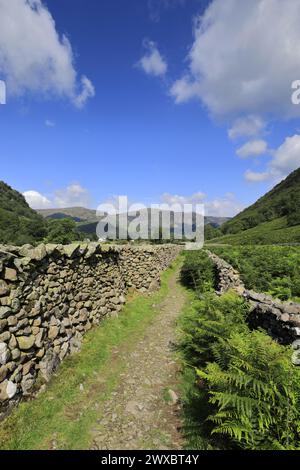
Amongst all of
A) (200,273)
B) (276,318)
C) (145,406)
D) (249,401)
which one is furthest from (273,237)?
(249,401)

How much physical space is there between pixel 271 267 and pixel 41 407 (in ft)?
43.7

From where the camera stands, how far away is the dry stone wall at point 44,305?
5.68m

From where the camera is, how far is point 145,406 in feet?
19.5

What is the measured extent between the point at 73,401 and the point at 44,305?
2.35 metres

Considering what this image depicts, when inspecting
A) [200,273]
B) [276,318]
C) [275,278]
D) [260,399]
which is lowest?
[260,399]

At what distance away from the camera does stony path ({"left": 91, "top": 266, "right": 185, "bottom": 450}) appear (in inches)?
192

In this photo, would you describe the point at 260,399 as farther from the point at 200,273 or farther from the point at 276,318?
the point at 200,273

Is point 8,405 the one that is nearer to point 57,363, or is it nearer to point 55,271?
point 57,363

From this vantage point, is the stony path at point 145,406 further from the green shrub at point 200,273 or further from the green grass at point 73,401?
the green shrub at point 200,273

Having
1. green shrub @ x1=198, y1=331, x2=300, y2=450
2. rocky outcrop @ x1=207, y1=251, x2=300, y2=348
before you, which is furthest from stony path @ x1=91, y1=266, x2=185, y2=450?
rocky outcrop @ x1=207, y1=251, x2=300, y2=348

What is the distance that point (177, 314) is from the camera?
12.5 metres

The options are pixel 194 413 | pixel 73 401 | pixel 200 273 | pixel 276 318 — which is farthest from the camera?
pixel 200 273

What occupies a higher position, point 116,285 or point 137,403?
point 116,285

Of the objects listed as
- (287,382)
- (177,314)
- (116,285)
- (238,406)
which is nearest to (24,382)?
(238,406)
